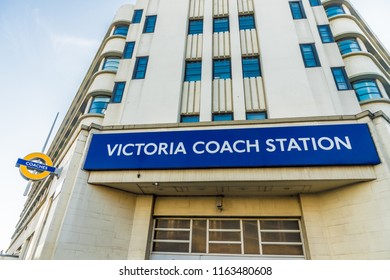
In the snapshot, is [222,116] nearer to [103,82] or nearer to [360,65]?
[103,82]

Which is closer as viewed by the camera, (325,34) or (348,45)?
(325,34)

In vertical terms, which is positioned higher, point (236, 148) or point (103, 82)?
point (103, 82)

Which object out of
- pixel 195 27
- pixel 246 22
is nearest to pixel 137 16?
pixel 195 27

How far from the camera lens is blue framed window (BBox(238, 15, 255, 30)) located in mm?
16125

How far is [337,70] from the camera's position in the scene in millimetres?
13523

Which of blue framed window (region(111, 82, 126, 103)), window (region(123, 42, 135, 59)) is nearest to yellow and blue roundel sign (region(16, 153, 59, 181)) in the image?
blue framed window (region(111, 82, 126, 103))

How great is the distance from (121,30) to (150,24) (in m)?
3.38

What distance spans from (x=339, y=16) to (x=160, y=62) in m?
14.2

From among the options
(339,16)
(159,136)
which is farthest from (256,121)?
(339,16)

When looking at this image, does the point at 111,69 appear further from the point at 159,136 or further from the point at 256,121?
the point at 256,121

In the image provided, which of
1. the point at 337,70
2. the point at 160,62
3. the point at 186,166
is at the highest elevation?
the point at 160,62

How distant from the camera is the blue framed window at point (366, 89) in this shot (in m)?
13.8

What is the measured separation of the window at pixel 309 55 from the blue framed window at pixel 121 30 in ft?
44.9

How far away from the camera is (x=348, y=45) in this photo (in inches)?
641
